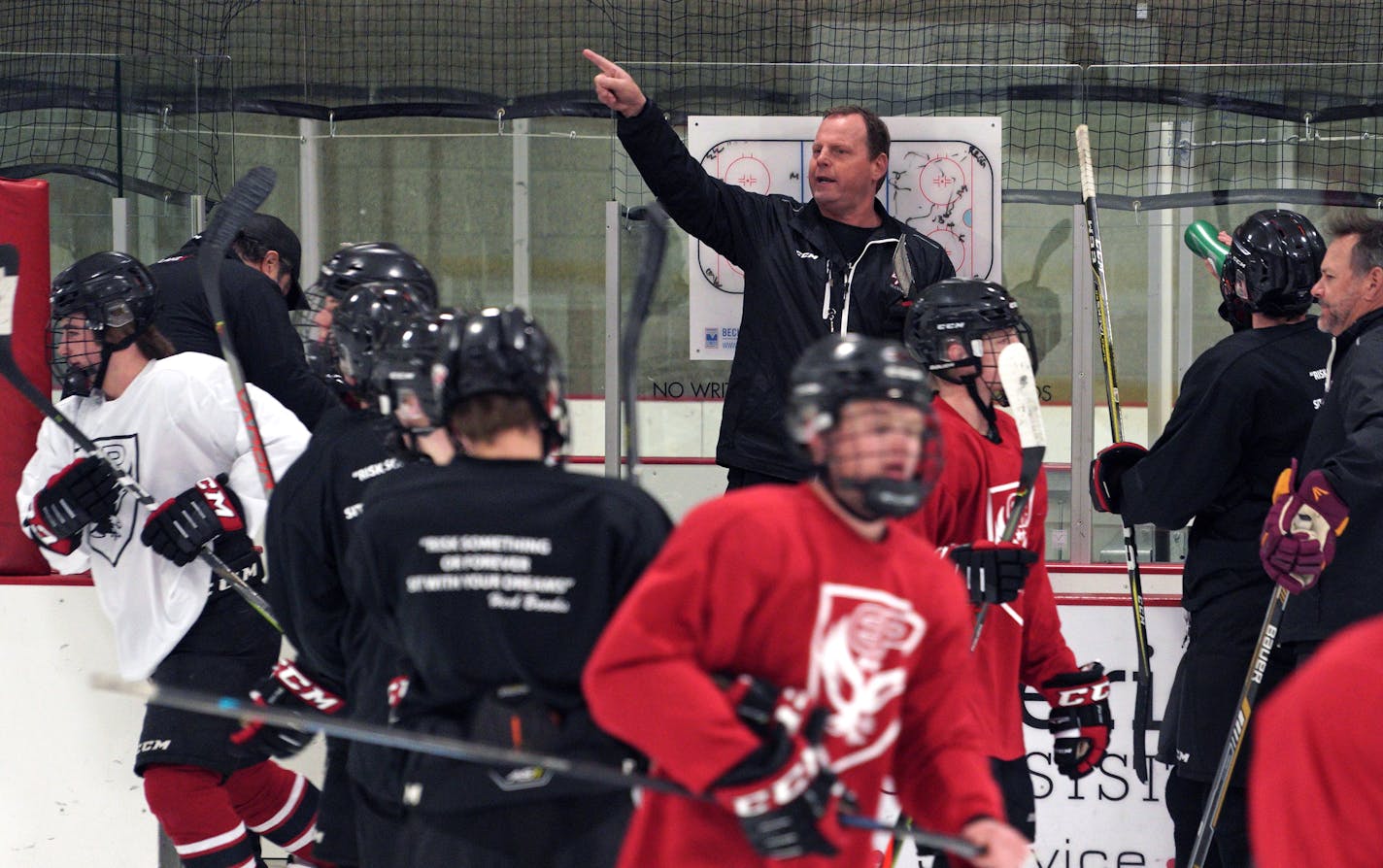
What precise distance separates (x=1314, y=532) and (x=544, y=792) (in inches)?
59.6

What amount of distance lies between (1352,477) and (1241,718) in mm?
490

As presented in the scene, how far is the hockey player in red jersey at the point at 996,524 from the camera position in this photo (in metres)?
2.65

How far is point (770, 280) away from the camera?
3.46 metres

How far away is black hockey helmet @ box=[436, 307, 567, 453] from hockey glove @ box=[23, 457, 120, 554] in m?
1.39

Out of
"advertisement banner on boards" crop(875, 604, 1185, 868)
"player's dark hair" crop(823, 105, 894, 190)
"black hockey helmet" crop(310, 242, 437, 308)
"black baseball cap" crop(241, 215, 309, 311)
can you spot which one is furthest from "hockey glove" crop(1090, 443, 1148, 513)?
"black baseball cap" crop(241, 215, 309, 311)

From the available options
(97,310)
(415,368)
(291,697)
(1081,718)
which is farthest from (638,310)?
(97,310)

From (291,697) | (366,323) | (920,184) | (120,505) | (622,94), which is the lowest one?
(291,697)

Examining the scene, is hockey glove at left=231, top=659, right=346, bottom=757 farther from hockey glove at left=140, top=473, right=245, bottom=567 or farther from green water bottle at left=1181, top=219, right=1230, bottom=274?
green water bottle at left=1181, top=219, right=1230, bottom=274

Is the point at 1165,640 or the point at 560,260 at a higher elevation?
the point at 560,260

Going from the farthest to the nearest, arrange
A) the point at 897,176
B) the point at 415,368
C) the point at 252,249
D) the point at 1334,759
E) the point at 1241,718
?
the point at 252,249, the point at 897,176, the point at 1241,718, the point at 415,368, the point at 1334,759

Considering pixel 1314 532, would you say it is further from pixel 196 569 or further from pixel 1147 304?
pixel 1147 304

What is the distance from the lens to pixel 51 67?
15.4 ft

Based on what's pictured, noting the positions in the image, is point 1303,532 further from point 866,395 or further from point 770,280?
point 866,395

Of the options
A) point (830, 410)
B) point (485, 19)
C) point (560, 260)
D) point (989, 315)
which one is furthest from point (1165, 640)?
point (485, 19)
